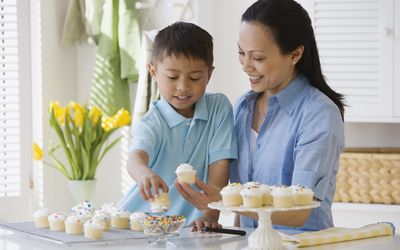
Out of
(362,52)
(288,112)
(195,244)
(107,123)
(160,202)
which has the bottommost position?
(195,244)

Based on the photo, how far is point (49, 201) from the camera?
4.88 m

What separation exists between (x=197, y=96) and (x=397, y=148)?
7.56ft

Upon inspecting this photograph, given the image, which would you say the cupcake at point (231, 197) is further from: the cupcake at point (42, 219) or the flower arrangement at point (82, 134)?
the flower arrangement at point (82, 134)

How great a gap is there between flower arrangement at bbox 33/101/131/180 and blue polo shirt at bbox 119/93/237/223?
220cm

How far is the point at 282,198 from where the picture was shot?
1.79m

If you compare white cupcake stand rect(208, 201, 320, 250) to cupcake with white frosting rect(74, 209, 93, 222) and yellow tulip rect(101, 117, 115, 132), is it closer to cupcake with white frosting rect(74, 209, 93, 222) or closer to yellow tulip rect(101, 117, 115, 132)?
cupcake with white frosting rect(74, 209, 93, 222)

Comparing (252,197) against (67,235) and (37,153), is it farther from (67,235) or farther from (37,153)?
(37,153)

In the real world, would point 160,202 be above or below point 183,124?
below

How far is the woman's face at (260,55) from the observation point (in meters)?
2.30

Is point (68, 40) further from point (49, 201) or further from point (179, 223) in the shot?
point (179, 223)

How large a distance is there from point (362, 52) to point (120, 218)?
2.37 metres

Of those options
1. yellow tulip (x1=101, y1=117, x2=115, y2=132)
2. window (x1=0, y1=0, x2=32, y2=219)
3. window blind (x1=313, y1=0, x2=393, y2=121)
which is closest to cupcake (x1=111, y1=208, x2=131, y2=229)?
window blind (x1=313, y1=0, x2=393, y2=121)

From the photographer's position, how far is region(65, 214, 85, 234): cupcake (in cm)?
214

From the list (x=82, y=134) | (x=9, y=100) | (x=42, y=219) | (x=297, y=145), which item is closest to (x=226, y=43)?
(x=82, y=134)
